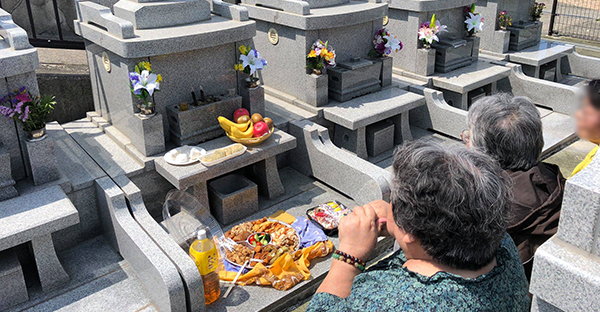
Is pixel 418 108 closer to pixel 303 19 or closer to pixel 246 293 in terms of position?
pixel 303 19

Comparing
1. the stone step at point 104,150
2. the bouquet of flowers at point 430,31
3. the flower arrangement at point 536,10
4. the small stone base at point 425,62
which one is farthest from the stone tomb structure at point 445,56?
the stone step at point 104,150

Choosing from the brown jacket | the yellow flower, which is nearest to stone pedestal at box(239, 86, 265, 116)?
the yellow flower

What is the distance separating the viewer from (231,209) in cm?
659

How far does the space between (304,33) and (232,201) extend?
2.96m

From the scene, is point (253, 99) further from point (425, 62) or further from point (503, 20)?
point (503, 20)

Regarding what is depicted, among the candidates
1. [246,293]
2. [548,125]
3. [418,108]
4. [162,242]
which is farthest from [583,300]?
[548,125]

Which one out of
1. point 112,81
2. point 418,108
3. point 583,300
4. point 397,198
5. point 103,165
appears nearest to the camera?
point 397,198

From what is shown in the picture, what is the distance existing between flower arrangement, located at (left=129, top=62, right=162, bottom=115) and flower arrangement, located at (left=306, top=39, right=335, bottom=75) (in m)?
2.56

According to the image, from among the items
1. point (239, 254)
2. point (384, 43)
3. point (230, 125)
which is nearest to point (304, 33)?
point (384, 43)

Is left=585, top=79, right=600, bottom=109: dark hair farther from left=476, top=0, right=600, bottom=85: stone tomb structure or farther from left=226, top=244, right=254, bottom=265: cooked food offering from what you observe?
left=476, top=0, right=600, bottom=85: stone tomb structure

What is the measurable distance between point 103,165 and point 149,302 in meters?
2.03

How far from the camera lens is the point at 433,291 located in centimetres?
204

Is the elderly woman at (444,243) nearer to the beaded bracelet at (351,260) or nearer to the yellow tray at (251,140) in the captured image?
the beaded bracelet at (351,260)

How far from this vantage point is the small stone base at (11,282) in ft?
→ 16.6
